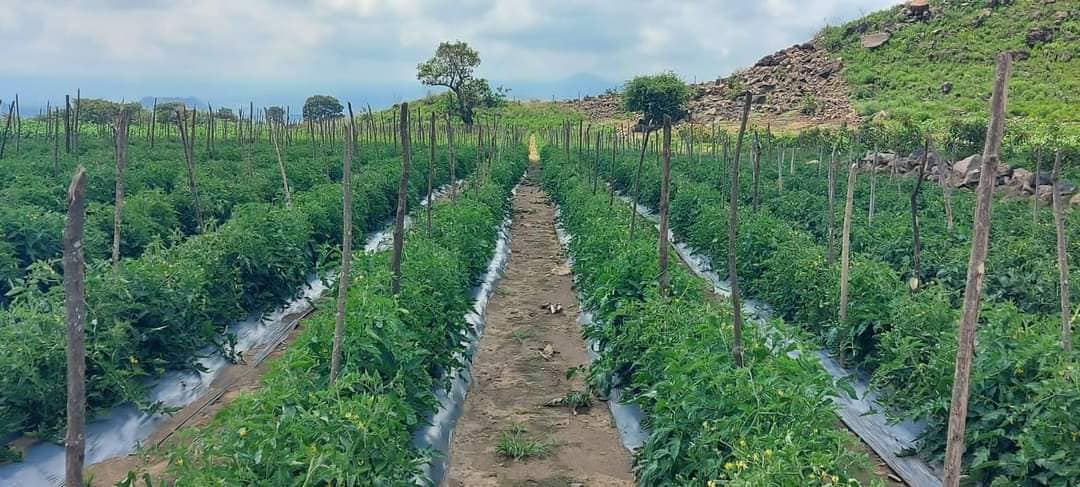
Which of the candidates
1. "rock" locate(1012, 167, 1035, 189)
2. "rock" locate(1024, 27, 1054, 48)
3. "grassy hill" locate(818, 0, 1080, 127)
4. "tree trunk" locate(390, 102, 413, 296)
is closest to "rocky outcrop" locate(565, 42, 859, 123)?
"grassy hill" locate(818, 0, 1080, 127)

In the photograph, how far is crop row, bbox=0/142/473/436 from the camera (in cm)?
537

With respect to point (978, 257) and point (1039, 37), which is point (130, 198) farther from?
point (1039, 37)

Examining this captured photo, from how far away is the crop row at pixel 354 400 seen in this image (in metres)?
3.58

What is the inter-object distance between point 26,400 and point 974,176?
20.9 m

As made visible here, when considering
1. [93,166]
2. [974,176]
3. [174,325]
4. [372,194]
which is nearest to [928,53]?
[974,176]

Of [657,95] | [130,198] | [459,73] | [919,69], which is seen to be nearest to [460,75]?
[459,73]

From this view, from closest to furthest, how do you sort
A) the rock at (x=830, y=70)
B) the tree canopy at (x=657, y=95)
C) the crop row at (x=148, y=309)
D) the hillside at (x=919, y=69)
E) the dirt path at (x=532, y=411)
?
the crop row at (x=148, y=309), the dirt path at (x=532, y=411), the hillside at (x=919, y=69), the tree canopy at (x=657, y=95), the rock at (x=830, y=70)

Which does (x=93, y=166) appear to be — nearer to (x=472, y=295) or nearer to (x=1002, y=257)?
(x=472, y=295)

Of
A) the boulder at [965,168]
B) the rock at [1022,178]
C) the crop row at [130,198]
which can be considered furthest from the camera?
the boulder at [965,168]

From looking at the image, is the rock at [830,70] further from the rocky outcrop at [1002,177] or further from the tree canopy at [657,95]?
the rocky outcrop at [1002,177]

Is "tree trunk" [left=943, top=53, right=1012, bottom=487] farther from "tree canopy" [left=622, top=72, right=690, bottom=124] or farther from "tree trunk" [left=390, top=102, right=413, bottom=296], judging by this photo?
"tree canopy" [left=622, top=72, right=690, bottom=124]

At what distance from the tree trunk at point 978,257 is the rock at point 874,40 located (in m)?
56.4

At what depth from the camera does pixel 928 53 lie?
1898 inches

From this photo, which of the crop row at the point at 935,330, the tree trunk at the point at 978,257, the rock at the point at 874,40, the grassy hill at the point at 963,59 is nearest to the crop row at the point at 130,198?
the crop row at the point at 935,330
